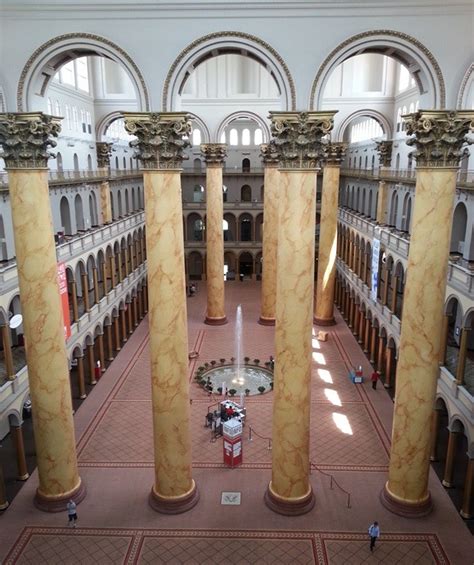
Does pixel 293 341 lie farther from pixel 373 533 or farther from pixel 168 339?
pixel 373 533

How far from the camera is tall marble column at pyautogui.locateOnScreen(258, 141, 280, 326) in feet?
94.3

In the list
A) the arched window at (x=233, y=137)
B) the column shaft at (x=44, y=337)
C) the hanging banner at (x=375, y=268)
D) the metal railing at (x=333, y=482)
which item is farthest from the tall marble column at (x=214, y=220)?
the column shaft at (x=44, y=337)

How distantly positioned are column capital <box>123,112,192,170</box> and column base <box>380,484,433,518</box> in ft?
34.5

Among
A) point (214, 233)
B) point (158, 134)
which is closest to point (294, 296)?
point (158, 134)

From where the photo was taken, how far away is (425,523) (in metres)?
14.0

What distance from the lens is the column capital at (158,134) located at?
38.3 feet

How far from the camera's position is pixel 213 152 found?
2923 cm

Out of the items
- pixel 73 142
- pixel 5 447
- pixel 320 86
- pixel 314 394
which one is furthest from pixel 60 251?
pixel 320 86

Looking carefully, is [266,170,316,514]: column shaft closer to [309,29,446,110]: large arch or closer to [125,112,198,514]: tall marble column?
[309,29,446,110]: large arch

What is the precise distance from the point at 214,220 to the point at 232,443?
16108 mm

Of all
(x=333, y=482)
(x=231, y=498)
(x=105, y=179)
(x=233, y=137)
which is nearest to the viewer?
(x=231, y=498)

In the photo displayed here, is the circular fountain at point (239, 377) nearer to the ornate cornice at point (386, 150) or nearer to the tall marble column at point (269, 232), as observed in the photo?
the tall marble column at point (269, 232)

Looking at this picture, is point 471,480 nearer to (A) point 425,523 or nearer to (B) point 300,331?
(A) point 425,523

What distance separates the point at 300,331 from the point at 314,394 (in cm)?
1046
